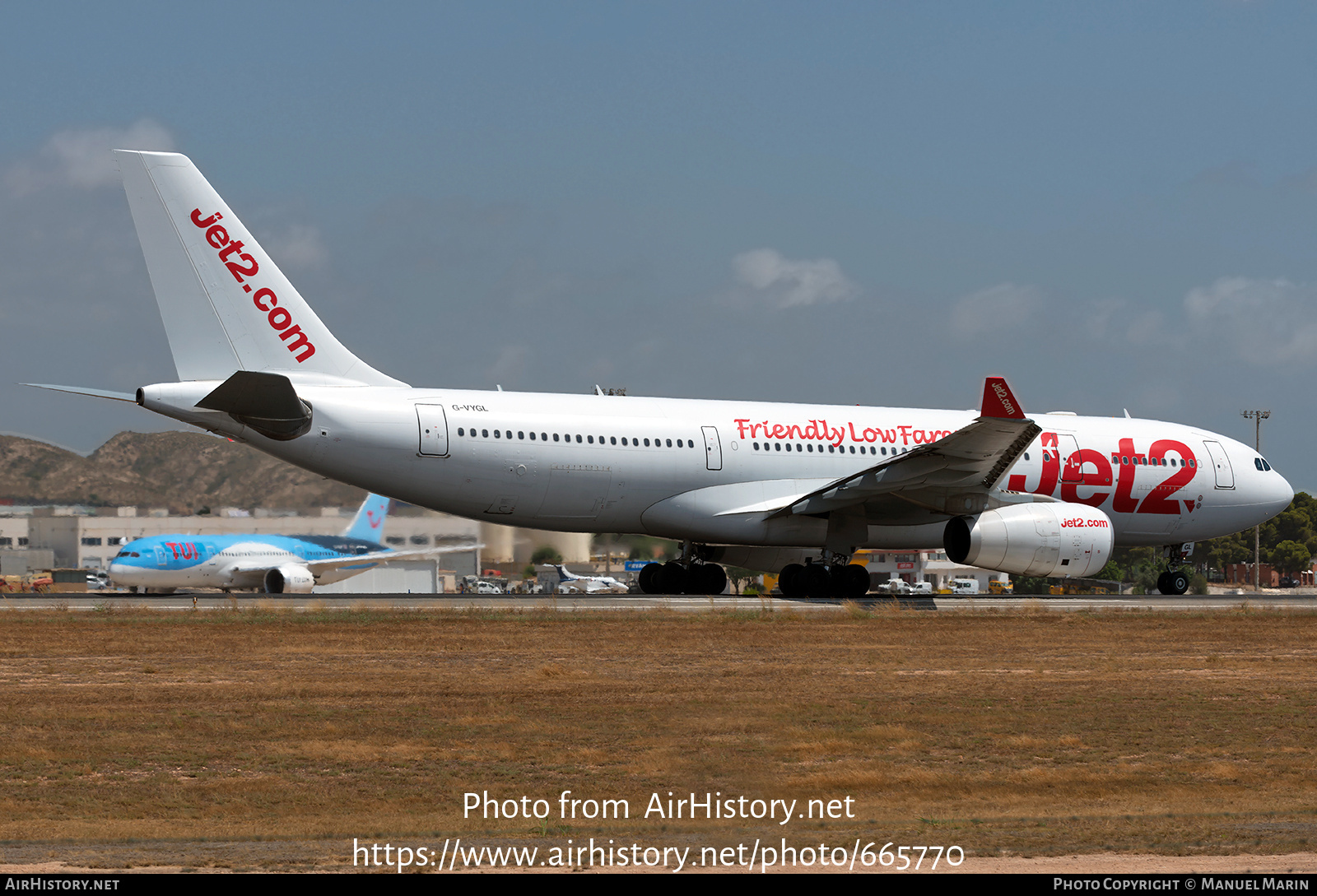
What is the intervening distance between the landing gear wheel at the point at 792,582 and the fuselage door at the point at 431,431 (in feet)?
23.5

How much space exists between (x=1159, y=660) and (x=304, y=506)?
2367cm

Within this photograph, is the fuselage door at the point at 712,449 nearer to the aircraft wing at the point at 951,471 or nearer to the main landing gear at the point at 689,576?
the aircraft wing at the point at 951,471

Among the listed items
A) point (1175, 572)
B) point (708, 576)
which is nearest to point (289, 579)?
point (708, 576)

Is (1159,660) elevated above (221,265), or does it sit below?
below

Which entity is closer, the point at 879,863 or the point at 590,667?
the point at 879,863

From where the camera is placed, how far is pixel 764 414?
2848 centimetres

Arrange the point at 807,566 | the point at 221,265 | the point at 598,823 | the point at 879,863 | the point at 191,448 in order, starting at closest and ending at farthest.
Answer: the point at 879,863, the point at 598,823, the point at 221,265, the point at 807,566, the point at 191,448

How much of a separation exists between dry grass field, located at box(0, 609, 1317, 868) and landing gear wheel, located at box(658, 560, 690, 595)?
32.7 ft

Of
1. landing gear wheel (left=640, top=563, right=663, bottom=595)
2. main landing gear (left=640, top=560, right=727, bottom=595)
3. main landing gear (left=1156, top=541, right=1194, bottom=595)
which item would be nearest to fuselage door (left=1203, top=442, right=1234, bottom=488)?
main landing gear (left=1156, top=541, right=1194, bottom=595)

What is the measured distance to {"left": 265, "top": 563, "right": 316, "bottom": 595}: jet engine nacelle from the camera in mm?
50062

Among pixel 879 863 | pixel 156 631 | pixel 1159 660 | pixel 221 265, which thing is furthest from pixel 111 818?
pixel 221 265

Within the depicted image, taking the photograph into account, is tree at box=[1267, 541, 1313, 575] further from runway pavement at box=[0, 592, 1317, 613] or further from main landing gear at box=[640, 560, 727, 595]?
main landing gear at box=[640, 560, 727, 595]

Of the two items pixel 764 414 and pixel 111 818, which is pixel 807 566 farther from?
pixel 111 818

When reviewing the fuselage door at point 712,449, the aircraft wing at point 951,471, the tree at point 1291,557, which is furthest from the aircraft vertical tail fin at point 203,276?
the tree at point 1291,557
